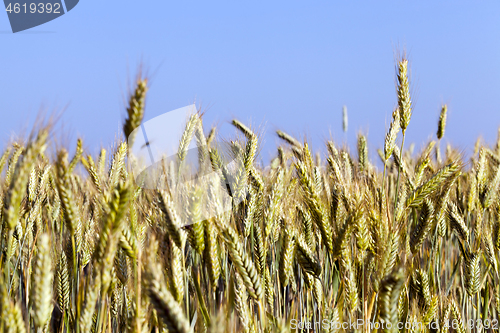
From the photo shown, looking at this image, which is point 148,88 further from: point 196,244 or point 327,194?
point 327,194

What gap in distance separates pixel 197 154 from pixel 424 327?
4.65 ft

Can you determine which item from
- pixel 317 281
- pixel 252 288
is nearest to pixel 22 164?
pixel 252 288

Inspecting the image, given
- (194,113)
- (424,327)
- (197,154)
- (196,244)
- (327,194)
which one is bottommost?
(424,327)

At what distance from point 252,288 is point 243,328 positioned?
0.42 ft

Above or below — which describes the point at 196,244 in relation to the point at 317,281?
above

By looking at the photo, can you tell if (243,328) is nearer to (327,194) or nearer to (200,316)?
(200,316)

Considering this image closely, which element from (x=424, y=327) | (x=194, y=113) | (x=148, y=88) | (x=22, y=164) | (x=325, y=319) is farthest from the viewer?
(x=194, y=113)

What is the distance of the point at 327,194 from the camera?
90.2 inches

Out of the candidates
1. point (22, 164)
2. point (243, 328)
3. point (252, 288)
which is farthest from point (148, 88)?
point (243, 328)

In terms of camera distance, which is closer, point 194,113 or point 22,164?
point 22,164

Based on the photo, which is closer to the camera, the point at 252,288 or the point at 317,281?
the point at 252,288

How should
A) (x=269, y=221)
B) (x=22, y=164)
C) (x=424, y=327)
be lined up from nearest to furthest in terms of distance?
(x=22, y=164), (x=269, y=221), (x=424, y=327)

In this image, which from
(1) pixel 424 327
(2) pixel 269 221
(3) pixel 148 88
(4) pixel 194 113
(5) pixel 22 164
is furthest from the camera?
(4) pixel 194 113

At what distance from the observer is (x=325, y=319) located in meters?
1.54
